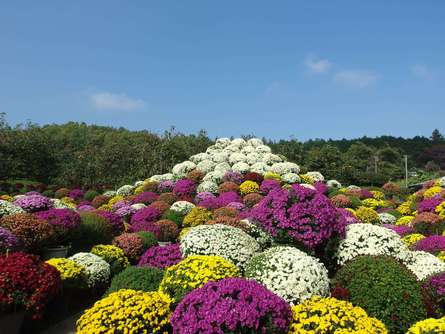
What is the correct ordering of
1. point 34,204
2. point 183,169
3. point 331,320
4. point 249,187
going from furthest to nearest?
point 183,169
point 249,187
point 34,204
point 331,320

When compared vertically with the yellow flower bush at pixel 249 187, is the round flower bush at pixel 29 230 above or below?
below

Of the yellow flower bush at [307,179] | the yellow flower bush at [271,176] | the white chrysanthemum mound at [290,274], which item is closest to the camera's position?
the white chrysanthemum mound at [290,274]

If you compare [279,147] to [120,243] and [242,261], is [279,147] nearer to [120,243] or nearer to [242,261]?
[120,243]

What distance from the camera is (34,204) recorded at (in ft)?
41.1

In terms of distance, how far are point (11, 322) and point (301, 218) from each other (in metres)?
4.98

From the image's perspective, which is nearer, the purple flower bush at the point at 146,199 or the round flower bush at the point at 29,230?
the round flower bush at the point at 29,230

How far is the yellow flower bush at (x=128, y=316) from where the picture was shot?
5629mm

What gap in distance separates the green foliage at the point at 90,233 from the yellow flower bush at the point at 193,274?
217 inches

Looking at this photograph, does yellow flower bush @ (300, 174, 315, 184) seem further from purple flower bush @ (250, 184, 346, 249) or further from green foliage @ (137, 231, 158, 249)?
purple flower bush @ (250, 184, 346, 249)

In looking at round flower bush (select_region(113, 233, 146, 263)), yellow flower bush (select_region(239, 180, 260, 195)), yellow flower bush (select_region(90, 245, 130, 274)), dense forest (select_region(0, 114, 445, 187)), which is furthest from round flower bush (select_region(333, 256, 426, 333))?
dense forest (select_region(0, 114, 445, 187))

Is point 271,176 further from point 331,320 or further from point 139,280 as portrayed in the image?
point 331,320

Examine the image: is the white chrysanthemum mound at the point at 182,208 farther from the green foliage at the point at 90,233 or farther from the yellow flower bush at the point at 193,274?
the yellow flower bush at the point at 193,274

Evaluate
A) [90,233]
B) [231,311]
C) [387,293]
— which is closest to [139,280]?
[231,311]

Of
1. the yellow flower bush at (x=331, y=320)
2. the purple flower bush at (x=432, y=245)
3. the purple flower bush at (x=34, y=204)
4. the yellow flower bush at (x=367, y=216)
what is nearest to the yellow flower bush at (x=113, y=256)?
the purple flower bush at (x=34, y=204)
